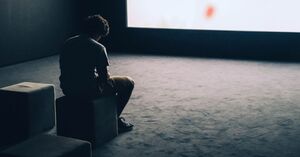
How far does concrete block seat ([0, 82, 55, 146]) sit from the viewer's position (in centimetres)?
343

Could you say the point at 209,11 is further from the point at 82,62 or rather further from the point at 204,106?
the point at 82,62

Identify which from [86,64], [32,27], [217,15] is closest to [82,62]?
[86,64]

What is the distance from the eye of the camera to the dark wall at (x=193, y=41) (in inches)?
276

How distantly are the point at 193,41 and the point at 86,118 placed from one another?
4.57 m

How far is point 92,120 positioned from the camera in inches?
127

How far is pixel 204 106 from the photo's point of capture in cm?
443

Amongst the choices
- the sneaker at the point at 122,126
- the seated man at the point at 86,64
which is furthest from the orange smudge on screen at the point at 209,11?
the seated man at the point at 86,64

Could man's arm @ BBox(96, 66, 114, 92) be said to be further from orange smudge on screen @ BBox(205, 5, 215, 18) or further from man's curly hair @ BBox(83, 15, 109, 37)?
orange smudge on screen @ BBox(205, 5, 215, 18)

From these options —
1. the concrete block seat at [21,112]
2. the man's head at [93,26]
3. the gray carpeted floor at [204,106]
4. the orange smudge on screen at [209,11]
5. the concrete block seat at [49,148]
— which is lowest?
the gray carpeted floor at [204,106]

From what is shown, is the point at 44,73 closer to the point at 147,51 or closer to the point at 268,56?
the point at 147,51

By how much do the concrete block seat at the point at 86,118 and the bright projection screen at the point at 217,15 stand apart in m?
4.24

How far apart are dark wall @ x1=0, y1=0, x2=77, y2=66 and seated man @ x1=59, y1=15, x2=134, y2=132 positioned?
360 centimetres

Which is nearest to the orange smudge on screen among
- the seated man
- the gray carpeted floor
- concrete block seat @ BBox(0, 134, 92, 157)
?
the gray carpeted floor

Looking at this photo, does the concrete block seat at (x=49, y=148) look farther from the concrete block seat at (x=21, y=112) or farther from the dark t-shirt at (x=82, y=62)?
the concrete block seat at (x=21, y=112)
